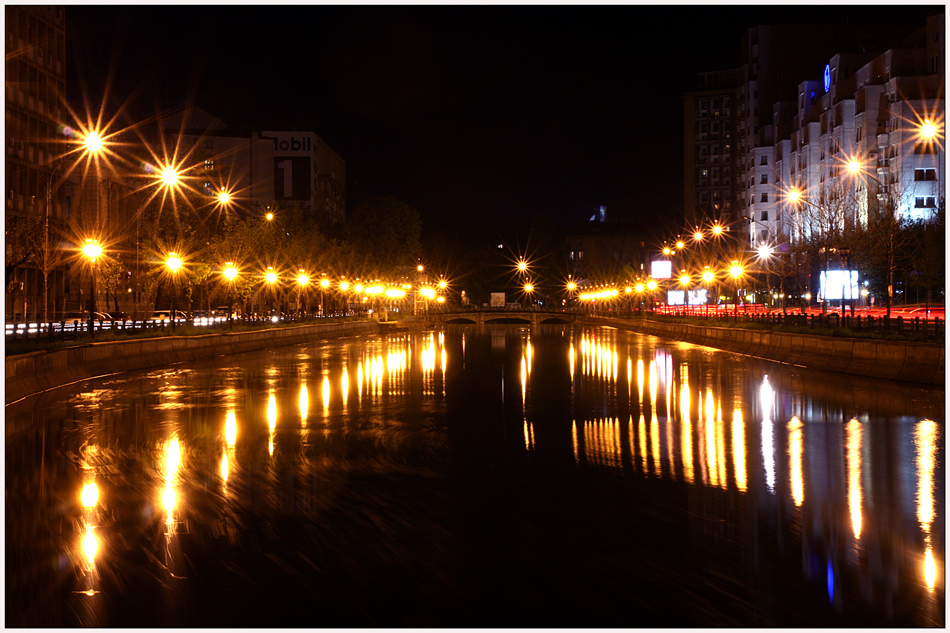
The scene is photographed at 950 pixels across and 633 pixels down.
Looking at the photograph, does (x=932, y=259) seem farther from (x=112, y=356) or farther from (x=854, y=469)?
(x=112, y=356)

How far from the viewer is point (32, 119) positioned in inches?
2534

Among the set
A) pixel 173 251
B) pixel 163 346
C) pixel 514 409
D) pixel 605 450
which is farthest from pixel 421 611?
pixel 173 251

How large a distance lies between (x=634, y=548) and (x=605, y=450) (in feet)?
16.6

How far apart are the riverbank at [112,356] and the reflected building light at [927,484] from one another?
17.2m

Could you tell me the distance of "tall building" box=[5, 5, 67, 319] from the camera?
60.2 meters

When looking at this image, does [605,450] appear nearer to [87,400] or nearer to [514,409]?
[514,409]

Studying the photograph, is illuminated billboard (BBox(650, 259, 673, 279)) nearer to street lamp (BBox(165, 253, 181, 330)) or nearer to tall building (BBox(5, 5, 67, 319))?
street lamp (BBox(165, 253, 181, 330))

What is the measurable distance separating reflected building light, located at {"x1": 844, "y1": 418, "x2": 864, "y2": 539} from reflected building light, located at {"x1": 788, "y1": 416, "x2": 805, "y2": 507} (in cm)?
51

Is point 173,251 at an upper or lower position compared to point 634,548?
upper

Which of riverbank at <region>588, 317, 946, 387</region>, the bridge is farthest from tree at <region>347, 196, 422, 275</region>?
riverbank at <region>588, 317, 946, 387</region>

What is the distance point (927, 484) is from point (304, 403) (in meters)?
12.6

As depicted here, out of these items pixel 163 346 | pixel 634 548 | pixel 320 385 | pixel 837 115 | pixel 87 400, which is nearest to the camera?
pixel 634 548

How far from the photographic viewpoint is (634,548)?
7.07m

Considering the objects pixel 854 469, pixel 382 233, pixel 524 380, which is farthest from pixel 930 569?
pixel 382 233
